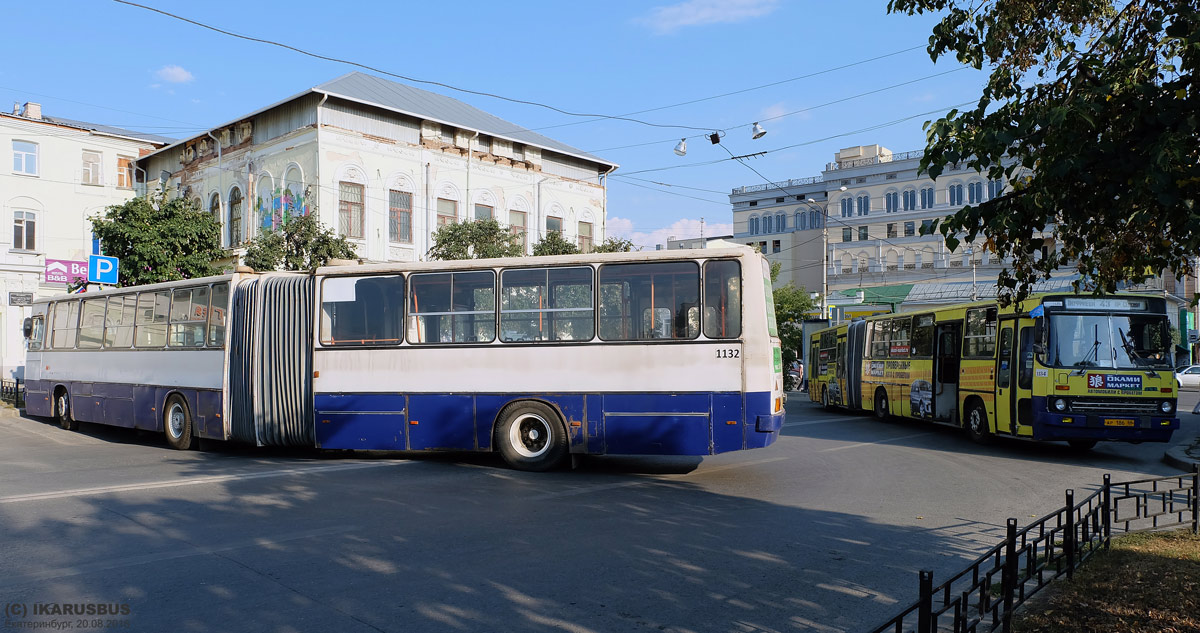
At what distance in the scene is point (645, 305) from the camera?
1157 cm

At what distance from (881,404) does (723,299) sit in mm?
12310

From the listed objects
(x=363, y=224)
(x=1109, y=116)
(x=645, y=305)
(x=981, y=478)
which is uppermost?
(x=363, y=224)

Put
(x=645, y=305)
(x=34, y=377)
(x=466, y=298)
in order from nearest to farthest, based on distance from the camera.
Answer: (x=645, y=305) < (x=466, y=298) < (x=34, y=377)

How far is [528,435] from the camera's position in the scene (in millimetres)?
12172

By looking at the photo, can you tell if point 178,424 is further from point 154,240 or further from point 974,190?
point 974,190

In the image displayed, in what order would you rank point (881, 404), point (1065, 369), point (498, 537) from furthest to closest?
point (881, 404) < point (1065, 369) < point (498, 537)

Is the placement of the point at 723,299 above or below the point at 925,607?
above

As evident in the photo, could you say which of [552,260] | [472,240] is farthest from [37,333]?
[552,260]

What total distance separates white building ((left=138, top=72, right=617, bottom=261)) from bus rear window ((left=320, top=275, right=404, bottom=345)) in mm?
16948

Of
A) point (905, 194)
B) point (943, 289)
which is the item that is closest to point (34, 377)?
point (943, 289)

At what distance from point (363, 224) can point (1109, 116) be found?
30.3m

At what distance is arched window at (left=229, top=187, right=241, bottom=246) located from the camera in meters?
34.6

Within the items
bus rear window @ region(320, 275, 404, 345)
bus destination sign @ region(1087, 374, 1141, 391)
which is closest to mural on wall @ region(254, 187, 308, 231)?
bus rear window @ region(320, 275, 404, 345)

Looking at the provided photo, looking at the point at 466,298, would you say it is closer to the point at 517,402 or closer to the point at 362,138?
the point at 517,402
